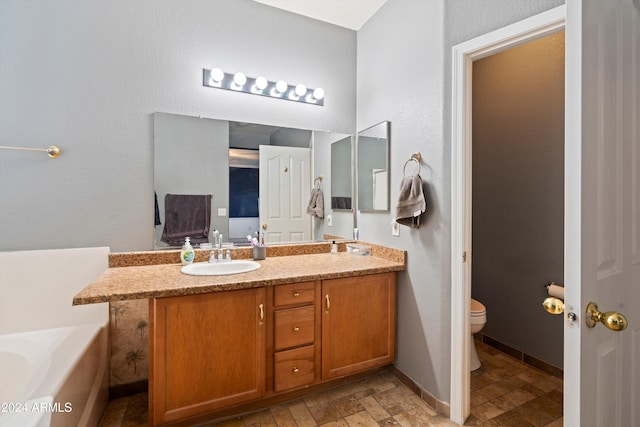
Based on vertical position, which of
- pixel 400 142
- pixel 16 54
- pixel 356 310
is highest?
pixel 16 54

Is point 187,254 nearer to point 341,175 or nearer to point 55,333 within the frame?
point 55,333

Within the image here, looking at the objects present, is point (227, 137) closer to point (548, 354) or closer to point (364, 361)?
point (364, 361)

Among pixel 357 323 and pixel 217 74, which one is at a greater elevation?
pixel 217 74

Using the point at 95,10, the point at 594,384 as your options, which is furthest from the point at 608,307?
the point at 95,10

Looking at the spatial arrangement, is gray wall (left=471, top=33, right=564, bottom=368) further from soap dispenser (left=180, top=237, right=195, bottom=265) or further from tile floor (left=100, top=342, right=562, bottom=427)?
soap dispenser (left=180, top=237, right=195, bottom=265)

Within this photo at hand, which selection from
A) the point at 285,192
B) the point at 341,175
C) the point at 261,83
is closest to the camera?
the point at 261,83

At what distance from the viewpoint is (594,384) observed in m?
0.79

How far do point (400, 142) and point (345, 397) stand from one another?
1752mm

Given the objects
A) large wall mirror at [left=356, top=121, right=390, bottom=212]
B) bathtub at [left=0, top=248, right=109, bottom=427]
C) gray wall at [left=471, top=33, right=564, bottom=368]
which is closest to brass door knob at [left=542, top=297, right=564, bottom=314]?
large wall mirror at [left=356, top=121, right=390, bottom=212]

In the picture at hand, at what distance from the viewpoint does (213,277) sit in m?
1.64

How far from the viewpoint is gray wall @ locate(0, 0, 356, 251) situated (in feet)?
5.59

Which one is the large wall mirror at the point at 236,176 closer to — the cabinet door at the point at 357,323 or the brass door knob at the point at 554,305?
the cabinet door at the point at 357,323

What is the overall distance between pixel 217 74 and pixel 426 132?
1502 millimetres

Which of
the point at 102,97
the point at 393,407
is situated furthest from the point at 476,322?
the point at 102,97
